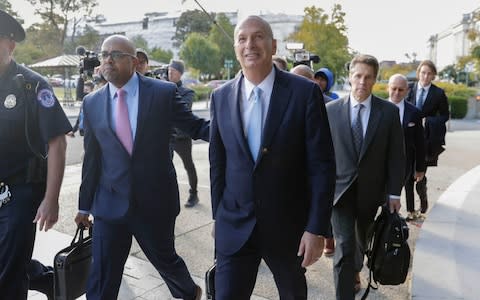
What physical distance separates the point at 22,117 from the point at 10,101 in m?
0.11

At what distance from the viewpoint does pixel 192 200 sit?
6449 mm

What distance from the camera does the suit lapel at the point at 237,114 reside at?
7.64ft

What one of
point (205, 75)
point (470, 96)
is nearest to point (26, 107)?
point (470, 96)

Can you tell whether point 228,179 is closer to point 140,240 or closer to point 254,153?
point 254,153

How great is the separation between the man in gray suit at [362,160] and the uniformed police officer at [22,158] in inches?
75.5

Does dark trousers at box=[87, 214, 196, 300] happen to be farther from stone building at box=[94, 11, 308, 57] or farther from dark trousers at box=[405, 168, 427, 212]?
stone building at box=[94, 11, 308, 57]

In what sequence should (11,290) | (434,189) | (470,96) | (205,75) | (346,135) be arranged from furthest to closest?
(205,75), (470,96), (434,189), (346,135), (11,290)

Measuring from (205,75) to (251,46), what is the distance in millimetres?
73069

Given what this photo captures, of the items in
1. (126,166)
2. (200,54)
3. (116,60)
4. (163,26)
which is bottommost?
(126,166)

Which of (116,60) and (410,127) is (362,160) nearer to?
(410,127)

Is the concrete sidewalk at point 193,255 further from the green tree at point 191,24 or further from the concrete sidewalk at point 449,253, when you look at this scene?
the green tree at point 191,24

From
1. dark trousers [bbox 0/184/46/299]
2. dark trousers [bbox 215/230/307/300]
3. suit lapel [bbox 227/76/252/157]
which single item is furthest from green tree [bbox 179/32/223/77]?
dark trousers [bbox 215/230/307/300]

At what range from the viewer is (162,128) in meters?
3.01

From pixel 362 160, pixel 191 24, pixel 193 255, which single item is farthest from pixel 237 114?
pixel 191 24
